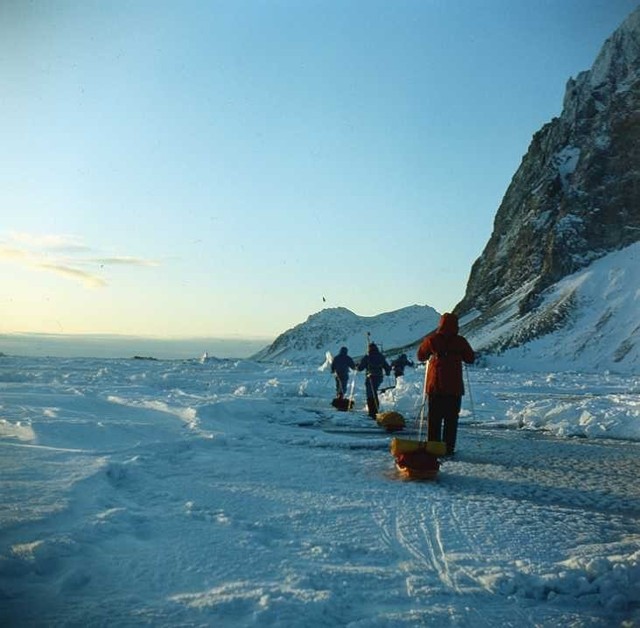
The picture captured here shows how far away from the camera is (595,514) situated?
6.46 m

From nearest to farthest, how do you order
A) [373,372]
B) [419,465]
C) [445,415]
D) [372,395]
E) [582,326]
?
[419,465]
[445,415]
[372,395]
[373,372]
[582,326]

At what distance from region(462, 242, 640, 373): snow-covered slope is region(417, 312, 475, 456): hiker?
50552mm

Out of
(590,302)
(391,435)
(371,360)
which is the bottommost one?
(391,435)

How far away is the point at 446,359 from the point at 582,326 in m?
62.7

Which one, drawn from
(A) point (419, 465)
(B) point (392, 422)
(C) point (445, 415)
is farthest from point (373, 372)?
(A) point (419, 465)

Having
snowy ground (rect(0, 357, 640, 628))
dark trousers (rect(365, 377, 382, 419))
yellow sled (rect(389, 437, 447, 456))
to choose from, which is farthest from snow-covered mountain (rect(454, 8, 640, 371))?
snowy ground (rect(0, 357, 640, 628))

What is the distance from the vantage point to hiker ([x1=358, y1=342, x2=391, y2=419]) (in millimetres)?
16922

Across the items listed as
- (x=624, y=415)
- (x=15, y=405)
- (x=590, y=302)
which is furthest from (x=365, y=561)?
(x=590, y=302)

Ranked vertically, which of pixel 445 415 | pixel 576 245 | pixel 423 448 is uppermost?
pixel 576 245

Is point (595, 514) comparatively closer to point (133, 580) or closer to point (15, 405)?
point (133, 580)

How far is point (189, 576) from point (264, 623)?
97 centimetres

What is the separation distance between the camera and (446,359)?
32.9 feet

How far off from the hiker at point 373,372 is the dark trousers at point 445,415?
257 inches

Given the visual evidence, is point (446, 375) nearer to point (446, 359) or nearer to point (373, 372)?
point (446, 359)
